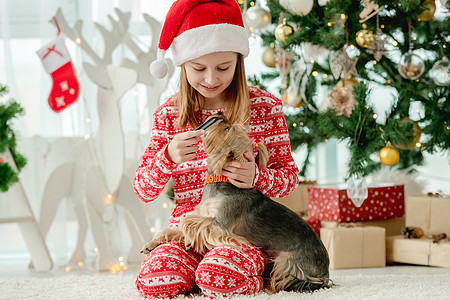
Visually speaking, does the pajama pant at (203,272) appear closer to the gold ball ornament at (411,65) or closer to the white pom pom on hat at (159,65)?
the white pom pom on hat at (159,65)

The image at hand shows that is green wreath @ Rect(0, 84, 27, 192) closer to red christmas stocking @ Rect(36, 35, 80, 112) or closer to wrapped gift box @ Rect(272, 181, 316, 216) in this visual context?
red christmas stocking @ Rect(36, 35, 80, 112)

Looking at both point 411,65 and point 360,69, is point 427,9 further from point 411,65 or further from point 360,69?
point 360,69

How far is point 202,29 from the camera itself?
1655mm

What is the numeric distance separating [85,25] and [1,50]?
0.46 metres

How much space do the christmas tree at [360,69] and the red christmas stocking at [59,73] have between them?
32.3 inches

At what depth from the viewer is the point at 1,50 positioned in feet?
9.74

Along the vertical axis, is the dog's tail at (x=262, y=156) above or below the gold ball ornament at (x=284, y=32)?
below

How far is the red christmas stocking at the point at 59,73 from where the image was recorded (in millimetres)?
2627

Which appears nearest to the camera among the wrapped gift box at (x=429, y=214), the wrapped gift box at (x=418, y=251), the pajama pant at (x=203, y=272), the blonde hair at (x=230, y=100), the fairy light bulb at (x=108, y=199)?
the pajama pant at (x=203, y=272)

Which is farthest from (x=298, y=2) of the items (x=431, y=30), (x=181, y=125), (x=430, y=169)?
(x=430, y=169)

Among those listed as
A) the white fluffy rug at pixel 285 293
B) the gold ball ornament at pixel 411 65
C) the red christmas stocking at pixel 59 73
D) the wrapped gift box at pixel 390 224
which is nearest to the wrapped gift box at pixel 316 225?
the wrapped gift box at pixel 390 224

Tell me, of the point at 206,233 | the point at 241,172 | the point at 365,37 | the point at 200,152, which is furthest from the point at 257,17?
the point at 206,233

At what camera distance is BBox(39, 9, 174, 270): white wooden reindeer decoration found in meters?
2.64

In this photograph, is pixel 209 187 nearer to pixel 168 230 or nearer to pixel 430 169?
pixel 168 230
